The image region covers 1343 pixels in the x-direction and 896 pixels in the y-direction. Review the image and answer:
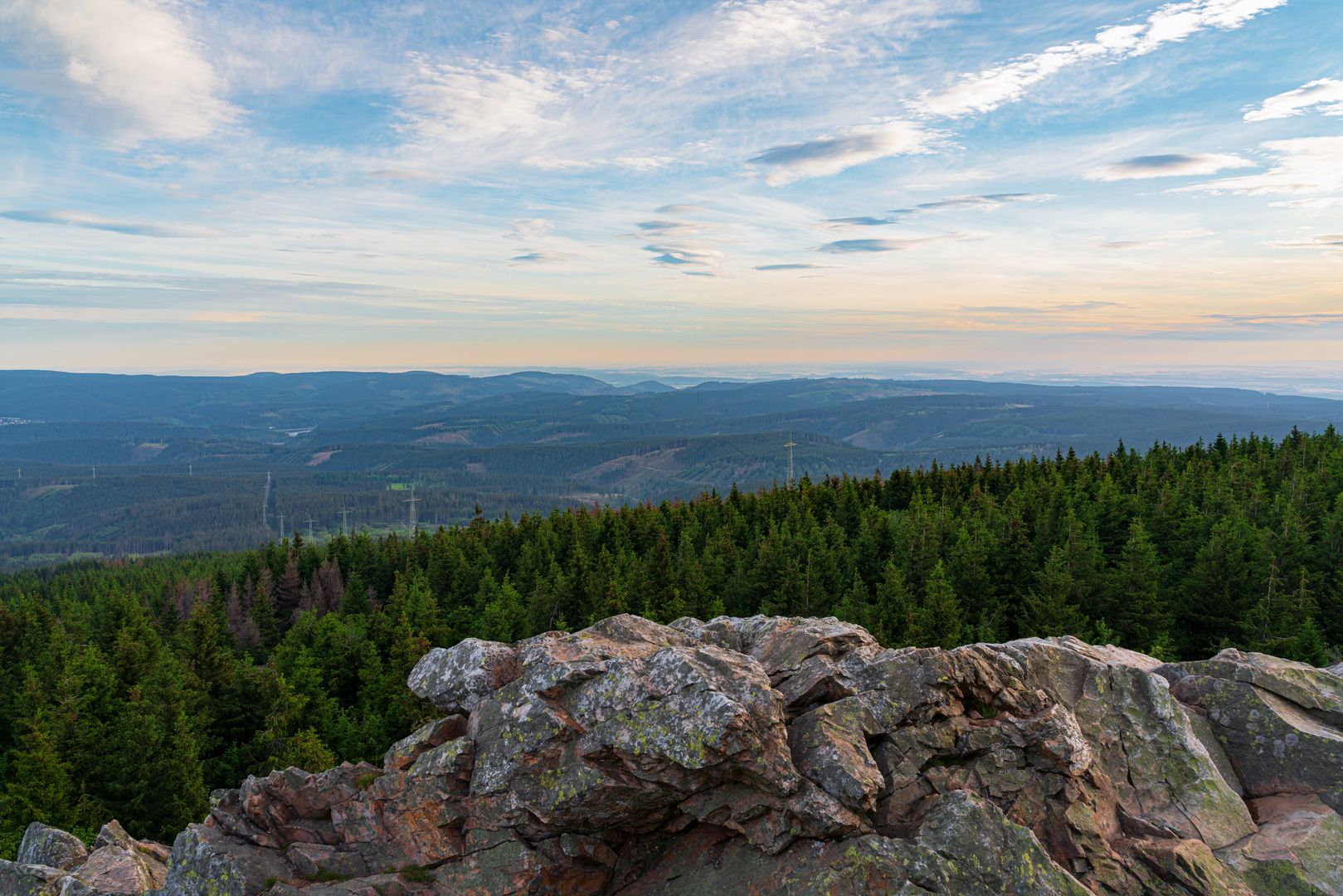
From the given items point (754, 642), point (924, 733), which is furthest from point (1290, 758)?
point (754, 642)

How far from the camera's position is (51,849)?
2691 cm

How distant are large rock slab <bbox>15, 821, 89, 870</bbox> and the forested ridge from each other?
15.0 meters

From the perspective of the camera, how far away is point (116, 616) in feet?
274

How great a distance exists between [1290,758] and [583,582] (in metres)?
64.1

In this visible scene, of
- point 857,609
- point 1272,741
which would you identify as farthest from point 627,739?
point 857,609

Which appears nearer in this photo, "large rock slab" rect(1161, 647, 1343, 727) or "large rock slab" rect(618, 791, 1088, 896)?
"large rock slab" rect(618, 791, 1088, 896)

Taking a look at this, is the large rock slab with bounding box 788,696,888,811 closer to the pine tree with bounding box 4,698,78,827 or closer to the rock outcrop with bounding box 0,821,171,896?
the rock outcrop with bounding box 0,821,171,896

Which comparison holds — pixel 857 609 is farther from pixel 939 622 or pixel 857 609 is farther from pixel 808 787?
pixel 808 787

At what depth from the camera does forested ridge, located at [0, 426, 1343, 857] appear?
167ft

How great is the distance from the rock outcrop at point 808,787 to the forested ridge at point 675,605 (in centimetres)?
1981

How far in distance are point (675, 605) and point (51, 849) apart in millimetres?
44537

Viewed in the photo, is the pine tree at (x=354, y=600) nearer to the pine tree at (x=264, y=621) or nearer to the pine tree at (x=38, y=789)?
the pine tree at (x=264, y=621)

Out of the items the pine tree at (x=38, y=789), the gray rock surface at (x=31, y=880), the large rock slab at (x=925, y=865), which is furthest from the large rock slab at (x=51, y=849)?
the large rock slab at (x=925, y=865)

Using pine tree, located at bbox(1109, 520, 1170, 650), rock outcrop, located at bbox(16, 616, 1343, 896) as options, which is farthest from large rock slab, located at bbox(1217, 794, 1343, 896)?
pine tree, located at bbox(1109, 520, 1170, 650)
